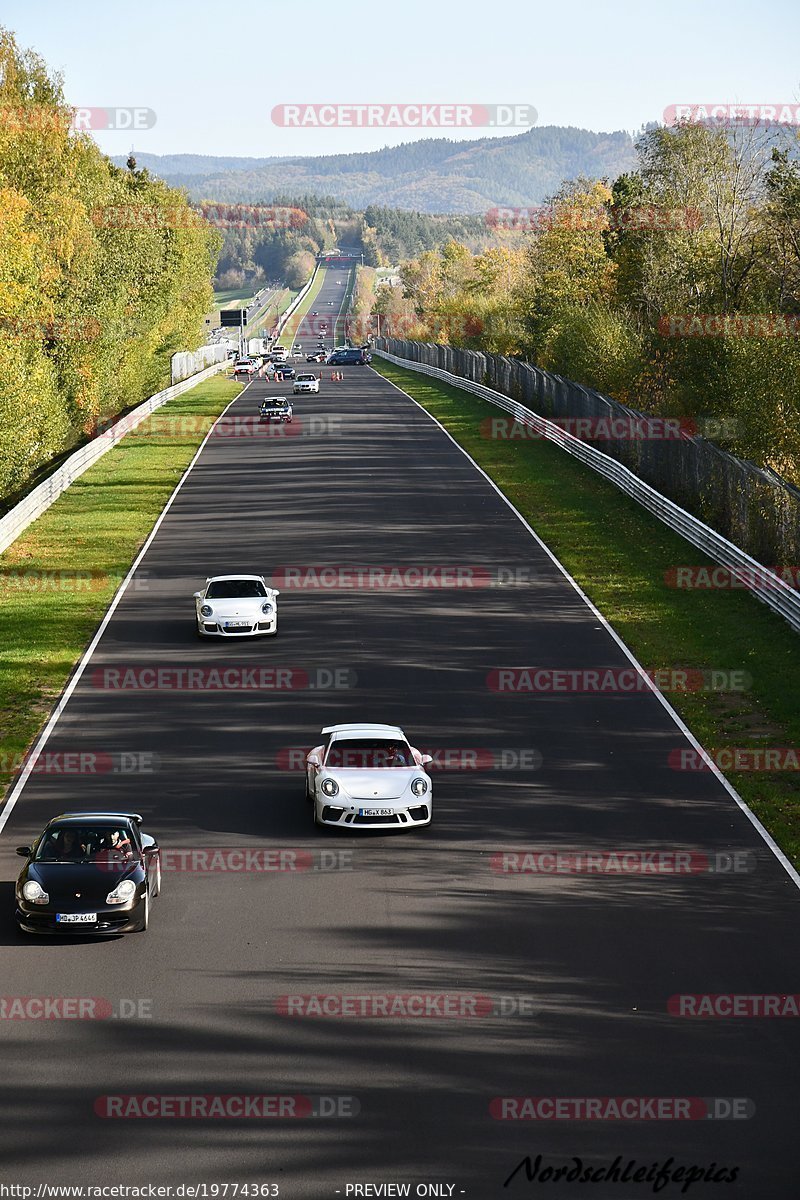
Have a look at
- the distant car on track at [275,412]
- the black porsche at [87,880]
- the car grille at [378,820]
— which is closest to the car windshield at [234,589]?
the car grille at [378,820]

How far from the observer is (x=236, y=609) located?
32750mm

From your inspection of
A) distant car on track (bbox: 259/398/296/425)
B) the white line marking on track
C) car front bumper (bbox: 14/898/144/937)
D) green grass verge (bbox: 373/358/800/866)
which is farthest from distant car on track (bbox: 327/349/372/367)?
car front bumper (bbox: 14/898/144/937)

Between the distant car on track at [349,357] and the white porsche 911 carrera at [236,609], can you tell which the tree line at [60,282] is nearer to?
the white porsche 911 carrera at [236,609]

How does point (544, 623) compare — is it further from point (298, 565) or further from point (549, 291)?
point (549, 291)

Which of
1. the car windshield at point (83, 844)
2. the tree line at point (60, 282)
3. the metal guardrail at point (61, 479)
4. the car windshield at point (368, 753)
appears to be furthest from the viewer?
the tree line at point (60, 282)

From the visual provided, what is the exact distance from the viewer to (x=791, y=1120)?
12898 mm

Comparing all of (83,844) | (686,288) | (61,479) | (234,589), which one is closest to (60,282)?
(61,479)

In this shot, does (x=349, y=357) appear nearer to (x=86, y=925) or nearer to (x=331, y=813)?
(x=331, y=813)

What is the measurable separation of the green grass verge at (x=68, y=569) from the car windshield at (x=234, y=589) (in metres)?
3.04

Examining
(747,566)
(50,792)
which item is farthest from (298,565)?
(50,792)

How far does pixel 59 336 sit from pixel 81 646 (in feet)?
125

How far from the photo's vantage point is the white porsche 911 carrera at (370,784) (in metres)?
20.8

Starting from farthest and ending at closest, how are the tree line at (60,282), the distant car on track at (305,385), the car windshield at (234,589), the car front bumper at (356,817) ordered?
the distant car on track at (305,385) → the tree line at (60,282) → the car windshield at (234,589) → the car front bumper at (356,817)

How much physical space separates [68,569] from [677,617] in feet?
56.7
